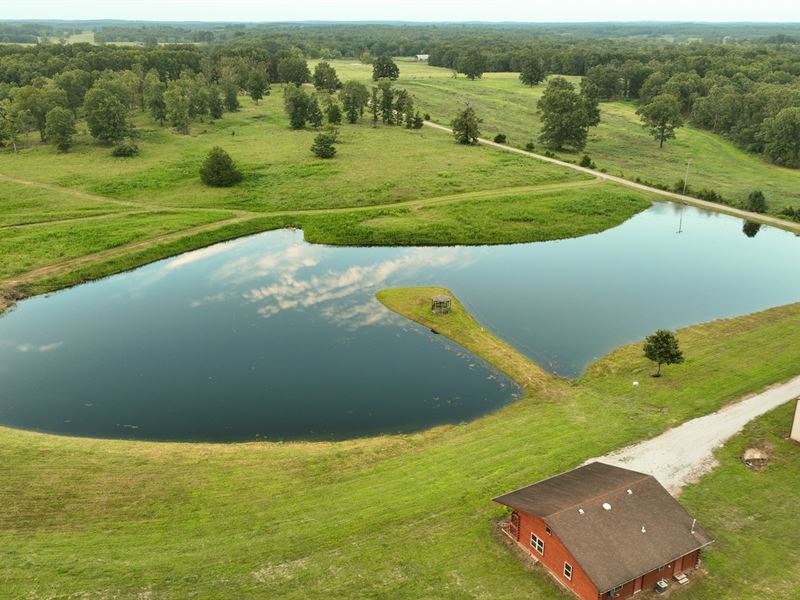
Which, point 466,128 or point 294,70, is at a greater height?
point 294,70

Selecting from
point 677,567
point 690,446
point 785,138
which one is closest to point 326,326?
point 690,446

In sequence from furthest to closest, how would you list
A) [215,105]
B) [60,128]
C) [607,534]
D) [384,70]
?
[384,70], [215,105], [60,128], [607,534]

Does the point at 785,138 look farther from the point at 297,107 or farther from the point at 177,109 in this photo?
the point at 177,109

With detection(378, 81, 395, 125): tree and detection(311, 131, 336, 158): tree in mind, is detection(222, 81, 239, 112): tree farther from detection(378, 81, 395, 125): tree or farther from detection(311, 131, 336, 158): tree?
detection(311, 131, 336, 158): tree

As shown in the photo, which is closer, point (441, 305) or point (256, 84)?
point (441, 305)

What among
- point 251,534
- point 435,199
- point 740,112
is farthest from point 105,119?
point 740,112

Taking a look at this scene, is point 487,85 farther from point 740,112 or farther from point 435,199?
point 435,199

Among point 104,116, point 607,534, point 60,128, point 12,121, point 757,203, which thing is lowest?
point 607,534

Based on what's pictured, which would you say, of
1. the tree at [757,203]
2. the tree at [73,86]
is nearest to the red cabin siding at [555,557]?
the tree at [757,203]
